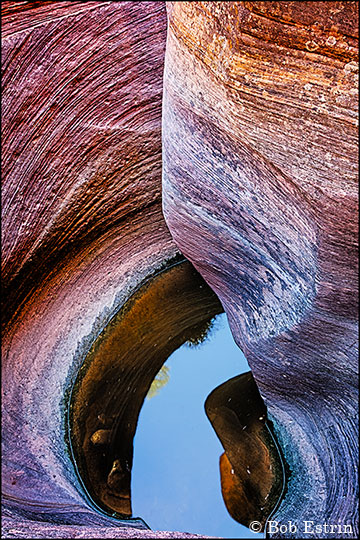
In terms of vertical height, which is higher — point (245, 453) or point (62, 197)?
point (62, 197)

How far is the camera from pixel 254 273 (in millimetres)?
2674

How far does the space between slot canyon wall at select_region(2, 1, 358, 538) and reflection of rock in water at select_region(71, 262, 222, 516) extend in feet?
0.51

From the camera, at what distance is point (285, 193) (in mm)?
2186

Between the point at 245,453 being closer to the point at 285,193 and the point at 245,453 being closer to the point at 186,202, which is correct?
the point at 186,202

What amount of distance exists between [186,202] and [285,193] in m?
0.70

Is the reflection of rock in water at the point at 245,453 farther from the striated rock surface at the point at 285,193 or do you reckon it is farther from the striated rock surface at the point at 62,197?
the striated rock surface at the point at 62,197

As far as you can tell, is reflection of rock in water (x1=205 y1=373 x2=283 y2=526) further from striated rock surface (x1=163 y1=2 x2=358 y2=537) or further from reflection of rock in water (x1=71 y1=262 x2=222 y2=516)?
reflection of rock in water (x1=71 y1=262 x2=222 y2=516)

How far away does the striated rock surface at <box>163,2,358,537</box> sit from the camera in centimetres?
200

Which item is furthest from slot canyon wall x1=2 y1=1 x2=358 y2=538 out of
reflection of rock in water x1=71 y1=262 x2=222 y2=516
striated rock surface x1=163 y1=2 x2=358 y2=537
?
reflection of rock in water x1=71 y1=262 x2=222 y2=516

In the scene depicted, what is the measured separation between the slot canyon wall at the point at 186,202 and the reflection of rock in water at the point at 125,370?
16cm

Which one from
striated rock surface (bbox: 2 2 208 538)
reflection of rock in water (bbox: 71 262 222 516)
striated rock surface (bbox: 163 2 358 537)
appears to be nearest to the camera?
striated rock surface (bbox: 163 2 358 537)

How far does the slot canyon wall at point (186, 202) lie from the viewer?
2.04 meters

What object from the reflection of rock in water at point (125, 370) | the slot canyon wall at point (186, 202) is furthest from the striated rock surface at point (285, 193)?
the reflection of rock in water at point (125, 370)

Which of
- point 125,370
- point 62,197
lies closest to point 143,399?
point 125,370
